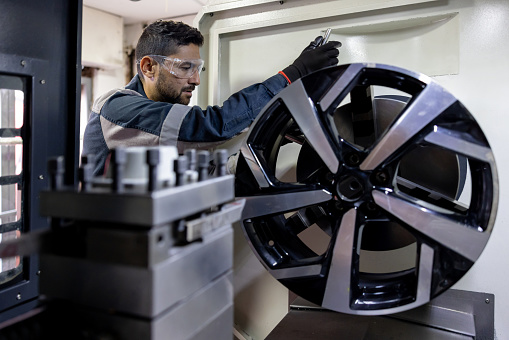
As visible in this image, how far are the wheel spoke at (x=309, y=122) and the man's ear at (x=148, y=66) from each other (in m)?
0.83

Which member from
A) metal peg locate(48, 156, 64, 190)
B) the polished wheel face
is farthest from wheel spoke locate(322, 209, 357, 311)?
metal peg locate(48, 156, 64, 190)

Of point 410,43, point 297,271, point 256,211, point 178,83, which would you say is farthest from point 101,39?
point 297,271

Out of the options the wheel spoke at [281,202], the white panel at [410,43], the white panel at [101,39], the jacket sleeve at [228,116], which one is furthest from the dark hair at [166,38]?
the white panel at [101,39]

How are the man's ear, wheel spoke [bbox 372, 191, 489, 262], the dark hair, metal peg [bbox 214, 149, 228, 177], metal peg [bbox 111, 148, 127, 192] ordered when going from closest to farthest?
metal peg [bbox 111, 148, 127, 192]
metal peg [bbox 214, 149, 228, 177]
wheel spoke [bbox 372, 191, 489, 262]
the dark hair
the man's ear

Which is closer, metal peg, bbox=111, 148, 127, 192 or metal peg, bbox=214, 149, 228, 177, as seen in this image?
metal peg, bbox=111, 148, 127, 192

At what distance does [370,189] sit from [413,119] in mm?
162

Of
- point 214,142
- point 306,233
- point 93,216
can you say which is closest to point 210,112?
point 214,142

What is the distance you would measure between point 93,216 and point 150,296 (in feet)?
0.39

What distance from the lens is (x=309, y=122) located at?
0.93 metres

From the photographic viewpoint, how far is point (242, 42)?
146cm

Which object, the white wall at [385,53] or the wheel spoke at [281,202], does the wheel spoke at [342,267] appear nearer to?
the wheel spoke at [281,202]

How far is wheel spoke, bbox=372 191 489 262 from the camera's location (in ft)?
2.65

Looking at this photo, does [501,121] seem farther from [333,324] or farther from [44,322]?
[44,322]

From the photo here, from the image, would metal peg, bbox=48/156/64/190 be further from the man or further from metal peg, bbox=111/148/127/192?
the man
